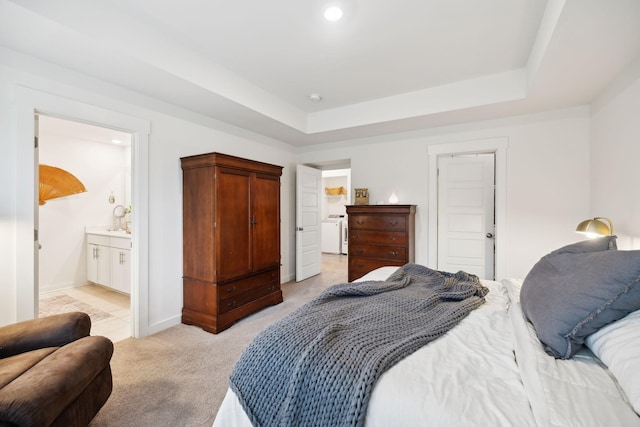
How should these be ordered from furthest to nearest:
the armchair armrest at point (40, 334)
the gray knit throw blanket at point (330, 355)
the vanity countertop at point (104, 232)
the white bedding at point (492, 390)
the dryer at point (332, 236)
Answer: the dryer at point (332, 236) → the vanity countertop at point (104, 232) → the armchair armrest at point (40, 334) → the gray knit throw blanket at point (330, 355) → the white bedding at point (492, 390)

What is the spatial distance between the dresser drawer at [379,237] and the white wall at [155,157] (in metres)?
1.84

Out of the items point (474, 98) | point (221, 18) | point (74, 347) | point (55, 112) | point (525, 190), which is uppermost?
point (221, 18)

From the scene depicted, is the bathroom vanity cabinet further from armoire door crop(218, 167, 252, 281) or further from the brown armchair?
the brown armchair

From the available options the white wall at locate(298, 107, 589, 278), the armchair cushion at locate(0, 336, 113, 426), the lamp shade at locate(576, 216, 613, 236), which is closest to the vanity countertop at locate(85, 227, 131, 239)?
the armchair cushion at locate(0, 336, 113, 426)

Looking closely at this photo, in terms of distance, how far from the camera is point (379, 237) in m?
3.61

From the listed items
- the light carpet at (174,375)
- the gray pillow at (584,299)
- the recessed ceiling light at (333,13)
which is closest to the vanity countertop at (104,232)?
the light carpet at (174,375)

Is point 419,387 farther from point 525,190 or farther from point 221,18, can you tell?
point 525,190

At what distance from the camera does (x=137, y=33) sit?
1.96 meters

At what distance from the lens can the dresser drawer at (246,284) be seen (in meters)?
2.79

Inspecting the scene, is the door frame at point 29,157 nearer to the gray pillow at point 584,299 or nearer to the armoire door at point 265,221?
the armoire door at point 265,221

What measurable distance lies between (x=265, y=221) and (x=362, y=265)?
1430mm

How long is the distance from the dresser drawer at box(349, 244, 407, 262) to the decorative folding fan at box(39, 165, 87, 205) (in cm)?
425

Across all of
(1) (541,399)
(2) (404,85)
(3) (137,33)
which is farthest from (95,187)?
(1) (541,399)

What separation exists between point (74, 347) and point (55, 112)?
5.83 ft
